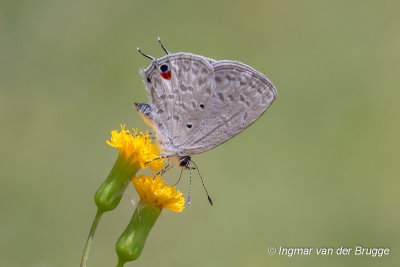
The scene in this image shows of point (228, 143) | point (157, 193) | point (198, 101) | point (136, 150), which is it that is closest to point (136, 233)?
point (157, 193)

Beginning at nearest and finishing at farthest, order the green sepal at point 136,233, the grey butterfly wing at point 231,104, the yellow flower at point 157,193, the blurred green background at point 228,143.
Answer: the green sepal at point 136,233
the yellow flower at point 157,193
the grey butterfly wing at point 231,104
the blurred green background at point 228,143

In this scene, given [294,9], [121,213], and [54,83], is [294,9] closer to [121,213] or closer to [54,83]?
[54,83]

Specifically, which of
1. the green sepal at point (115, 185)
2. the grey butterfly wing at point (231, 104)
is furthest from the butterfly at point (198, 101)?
the green sepal at point (115, 185)

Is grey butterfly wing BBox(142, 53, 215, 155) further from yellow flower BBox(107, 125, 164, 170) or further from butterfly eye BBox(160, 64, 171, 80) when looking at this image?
yellow flower BBox(107, 125, 164, 170)

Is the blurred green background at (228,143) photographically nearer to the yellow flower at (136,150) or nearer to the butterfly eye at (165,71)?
the yellow flower at (136,150)

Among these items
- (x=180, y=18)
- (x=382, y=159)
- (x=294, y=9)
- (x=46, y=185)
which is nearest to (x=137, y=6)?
(x=180, y=18)

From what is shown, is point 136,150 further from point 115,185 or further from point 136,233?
point 136,233
